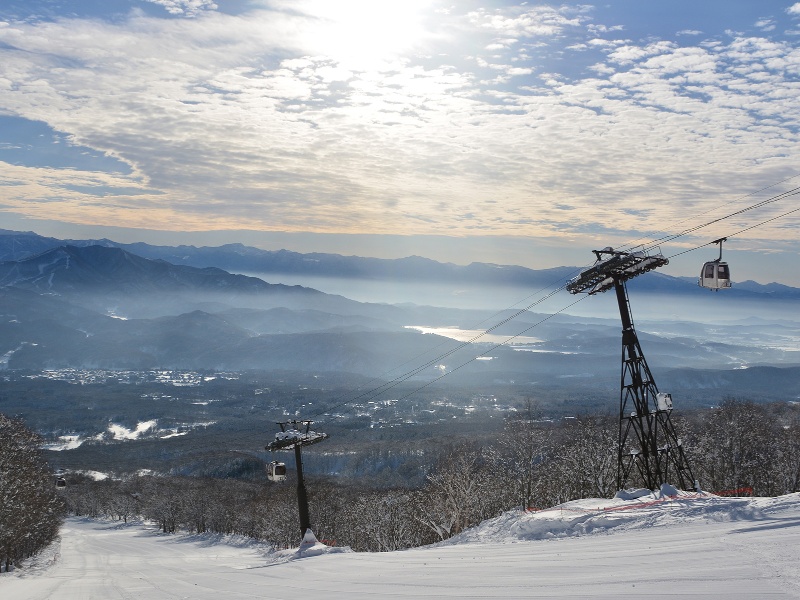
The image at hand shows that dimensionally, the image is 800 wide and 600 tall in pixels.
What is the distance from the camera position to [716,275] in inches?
995

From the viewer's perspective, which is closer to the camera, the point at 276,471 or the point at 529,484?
the point at 276,471

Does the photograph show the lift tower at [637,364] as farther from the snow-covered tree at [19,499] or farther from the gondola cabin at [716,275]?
the snow-covered tree at [19,499]

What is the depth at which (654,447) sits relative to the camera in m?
30.5

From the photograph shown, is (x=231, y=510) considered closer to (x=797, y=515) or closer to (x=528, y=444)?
(x=528, y=444)

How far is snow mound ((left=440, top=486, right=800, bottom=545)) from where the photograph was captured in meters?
17.3

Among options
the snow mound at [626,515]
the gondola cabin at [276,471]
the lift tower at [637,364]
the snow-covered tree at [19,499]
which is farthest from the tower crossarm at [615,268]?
the snow-covered tree at [19,499]

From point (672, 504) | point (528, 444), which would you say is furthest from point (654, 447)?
point (528, 444)

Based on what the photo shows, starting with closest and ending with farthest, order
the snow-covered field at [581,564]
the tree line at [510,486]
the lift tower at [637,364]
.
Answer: the snow-covered field at [581,564]
the lift tower at [637,364]
the tree line at [510,486]

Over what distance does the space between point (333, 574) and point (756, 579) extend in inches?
487

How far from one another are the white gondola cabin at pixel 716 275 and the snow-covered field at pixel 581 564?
9.69 m

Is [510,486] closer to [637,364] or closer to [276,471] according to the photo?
[276,471]

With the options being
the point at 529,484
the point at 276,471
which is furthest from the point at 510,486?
the point at 276,471

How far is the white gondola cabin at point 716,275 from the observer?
82.3 feet

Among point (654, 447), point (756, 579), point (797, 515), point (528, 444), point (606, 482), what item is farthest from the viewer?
point (528, 444)
